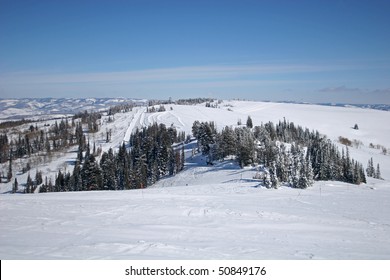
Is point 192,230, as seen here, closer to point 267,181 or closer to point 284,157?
point 267,181

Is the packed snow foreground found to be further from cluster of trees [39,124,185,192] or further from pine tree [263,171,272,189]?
cluster of trees [39,124,185,192]

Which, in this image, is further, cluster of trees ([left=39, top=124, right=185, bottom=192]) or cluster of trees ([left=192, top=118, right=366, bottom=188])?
cluster of trees ([left=39, top=124, right=185, bottom=192])

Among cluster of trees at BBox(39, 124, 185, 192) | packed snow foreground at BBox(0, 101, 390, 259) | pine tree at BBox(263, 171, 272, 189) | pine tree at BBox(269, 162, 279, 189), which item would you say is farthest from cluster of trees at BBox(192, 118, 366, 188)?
packed snow foreground at BBox(0, 101, 390, 259)

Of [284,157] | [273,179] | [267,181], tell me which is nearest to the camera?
[267,181]

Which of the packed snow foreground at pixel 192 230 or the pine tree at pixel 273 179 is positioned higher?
the packed snow foreground at pixel 192 230

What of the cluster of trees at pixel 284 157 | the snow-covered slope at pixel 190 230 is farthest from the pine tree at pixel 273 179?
the snow-covered slope at pixel 190 230

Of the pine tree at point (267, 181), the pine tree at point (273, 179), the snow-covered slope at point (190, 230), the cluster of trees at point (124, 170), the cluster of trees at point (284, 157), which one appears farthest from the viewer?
the cluster of trees at point (124, 170)

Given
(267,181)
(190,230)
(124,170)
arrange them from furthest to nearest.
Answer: (124,170) < (267,181) < (190,230)

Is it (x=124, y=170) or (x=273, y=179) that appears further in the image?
(x=124, y=170)

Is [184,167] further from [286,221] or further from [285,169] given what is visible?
[286,221]

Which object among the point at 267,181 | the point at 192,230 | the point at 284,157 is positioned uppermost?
the point at 192,230

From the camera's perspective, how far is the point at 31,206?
60.8ft

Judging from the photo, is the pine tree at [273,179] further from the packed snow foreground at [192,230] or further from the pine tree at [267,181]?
the packed snow foreground at [192,230]

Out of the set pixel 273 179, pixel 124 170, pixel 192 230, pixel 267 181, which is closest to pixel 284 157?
pixel 273 179
